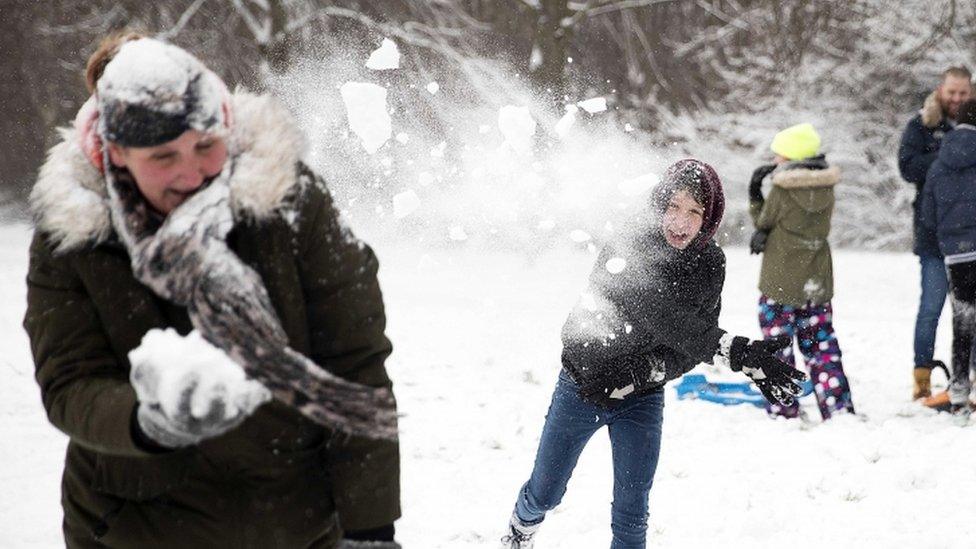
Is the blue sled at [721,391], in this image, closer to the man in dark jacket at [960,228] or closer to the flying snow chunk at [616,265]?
the man in dark jacket at [960,228]

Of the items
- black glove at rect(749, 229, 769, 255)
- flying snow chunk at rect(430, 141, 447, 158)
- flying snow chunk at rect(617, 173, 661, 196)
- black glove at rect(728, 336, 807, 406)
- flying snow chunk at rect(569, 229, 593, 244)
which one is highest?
black glove at rect(728, 336, 807, 406)

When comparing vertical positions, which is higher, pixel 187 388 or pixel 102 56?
pixel 102 56

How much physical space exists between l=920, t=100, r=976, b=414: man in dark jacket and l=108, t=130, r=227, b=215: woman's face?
5.05m

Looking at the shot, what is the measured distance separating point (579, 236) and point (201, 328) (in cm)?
1310

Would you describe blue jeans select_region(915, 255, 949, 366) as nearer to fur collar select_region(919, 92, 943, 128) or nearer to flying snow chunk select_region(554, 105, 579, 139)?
fur collar select_region(919, 92, 943, 128)

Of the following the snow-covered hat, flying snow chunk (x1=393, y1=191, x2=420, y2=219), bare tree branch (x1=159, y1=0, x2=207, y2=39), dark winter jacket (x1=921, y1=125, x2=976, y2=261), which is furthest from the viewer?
bare tree branch (x1=159, y1=0, x2=207, y2=39)

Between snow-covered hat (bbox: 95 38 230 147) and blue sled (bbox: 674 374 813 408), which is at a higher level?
snow-covered hat (bbox: 95 38 230 147)

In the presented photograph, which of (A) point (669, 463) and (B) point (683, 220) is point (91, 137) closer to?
(B) point (683, 220)

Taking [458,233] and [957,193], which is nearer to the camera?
[957,193]

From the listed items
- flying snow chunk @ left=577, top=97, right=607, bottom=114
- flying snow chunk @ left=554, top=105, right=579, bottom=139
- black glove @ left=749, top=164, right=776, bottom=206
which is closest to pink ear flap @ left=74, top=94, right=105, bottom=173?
black glove @ left=749, top=164, right=776, bottom=206

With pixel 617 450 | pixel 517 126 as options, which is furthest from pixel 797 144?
pixel 517 126

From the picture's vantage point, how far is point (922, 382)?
628 cm

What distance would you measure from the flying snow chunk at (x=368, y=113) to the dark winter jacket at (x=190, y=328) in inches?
476

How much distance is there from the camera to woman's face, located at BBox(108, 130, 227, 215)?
1.62 metres
